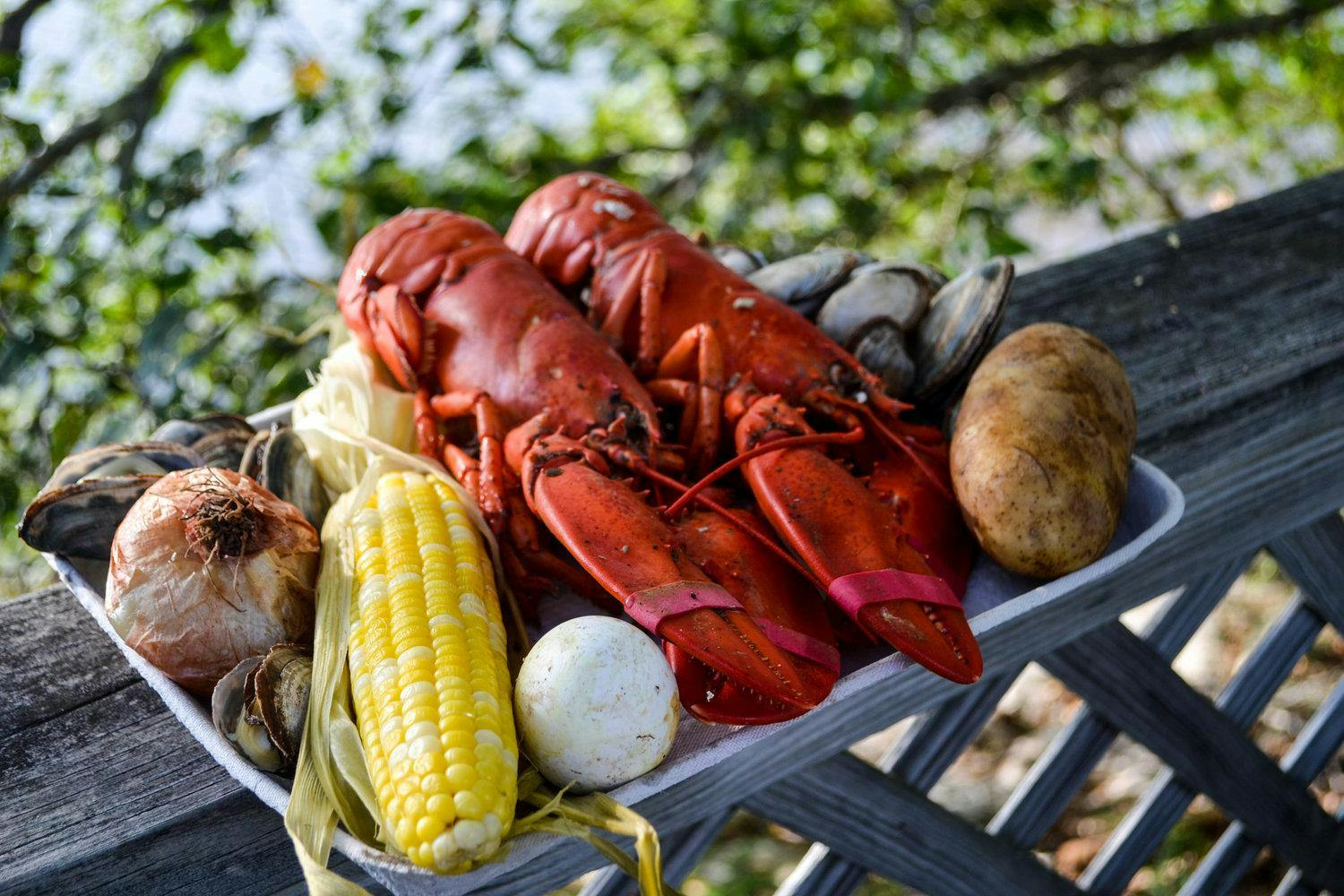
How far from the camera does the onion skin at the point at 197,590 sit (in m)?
1.06

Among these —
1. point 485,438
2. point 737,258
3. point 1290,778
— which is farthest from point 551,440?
point 1290,778

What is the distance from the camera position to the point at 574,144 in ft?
13.1

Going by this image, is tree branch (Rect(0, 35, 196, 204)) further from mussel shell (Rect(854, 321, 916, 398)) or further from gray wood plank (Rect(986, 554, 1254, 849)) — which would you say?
gray wood plank (Rect(986, 554, 1254, 849))

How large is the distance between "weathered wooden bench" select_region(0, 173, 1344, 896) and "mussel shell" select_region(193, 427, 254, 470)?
9.5 inches

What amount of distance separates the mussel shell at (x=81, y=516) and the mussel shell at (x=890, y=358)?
97 cm

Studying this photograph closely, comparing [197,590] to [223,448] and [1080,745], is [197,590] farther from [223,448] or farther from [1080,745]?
[1080,745]

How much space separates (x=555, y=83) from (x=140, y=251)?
1.52 metres

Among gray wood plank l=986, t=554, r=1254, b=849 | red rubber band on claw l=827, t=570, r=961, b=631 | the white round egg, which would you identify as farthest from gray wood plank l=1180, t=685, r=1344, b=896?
the white round egg

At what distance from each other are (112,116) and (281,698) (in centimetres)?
210

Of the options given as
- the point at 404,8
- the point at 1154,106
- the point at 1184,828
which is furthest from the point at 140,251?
the point at 1154,106

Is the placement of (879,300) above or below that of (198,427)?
above

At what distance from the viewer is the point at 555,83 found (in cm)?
368

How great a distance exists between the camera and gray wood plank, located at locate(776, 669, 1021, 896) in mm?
1520

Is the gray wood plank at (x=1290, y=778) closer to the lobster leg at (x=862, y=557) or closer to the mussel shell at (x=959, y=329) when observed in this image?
the mussel shell at (x=959, y=329)
